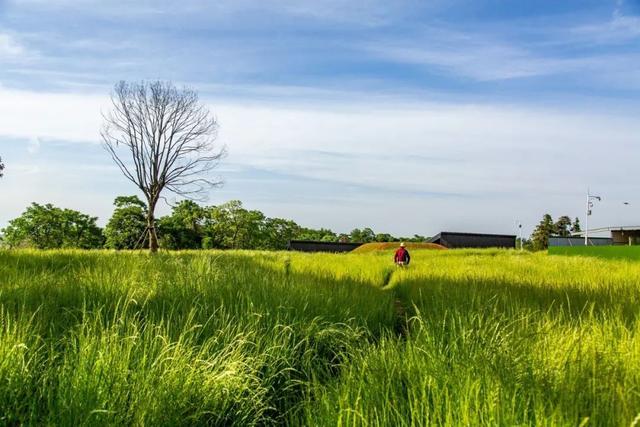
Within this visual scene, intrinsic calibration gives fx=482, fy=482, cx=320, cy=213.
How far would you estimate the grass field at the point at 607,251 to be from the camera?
24359 millimetres

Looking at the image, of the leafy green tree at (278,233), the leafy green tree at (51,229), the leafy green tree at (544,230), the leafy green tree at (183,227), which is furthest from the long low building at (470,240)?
the leafy green tree at (51,229)

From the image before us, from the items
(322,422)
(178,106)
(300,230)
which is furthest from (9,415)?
(300,230)

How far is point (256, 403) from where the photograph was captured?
314 cm

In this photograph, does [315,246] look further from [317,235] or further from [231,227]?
[317,235]

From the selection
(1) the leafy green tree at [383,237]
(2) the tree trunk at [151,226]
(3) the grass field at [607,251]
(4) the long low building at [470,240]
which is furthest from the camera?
(1) the leafy green tree at [383,237]

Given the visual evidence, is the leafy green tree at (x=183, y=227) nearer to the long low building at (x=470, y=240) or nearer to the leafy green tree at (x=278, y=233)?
the leafy green tree at (x=278, y=233)

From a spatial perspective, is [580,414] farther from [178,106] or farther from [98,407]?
[178,106]

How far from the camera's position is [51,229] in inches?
1901

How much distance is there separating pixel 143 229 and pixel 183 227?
13.3ft

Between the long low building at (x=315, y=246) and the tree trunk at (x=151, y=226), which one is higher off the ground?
the tree trunk at (x=151, y=226)

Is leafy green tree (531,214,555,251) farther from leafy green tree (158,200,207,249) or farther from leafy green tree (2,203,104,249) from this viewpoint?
leafy green tree (2,203,104,249)

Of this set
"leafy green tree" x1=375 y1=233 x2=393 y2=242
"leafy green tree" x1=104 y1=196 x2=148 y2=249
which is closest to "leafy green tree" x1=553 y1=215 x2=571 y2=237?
"leafy green tree" x1=375 y1=233 x2=393 y2=242

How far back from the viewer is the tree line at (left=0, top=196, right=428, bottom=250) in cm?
4566

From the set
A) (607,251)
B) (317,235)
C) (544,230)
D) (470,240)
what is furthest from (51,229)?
(544,230)
